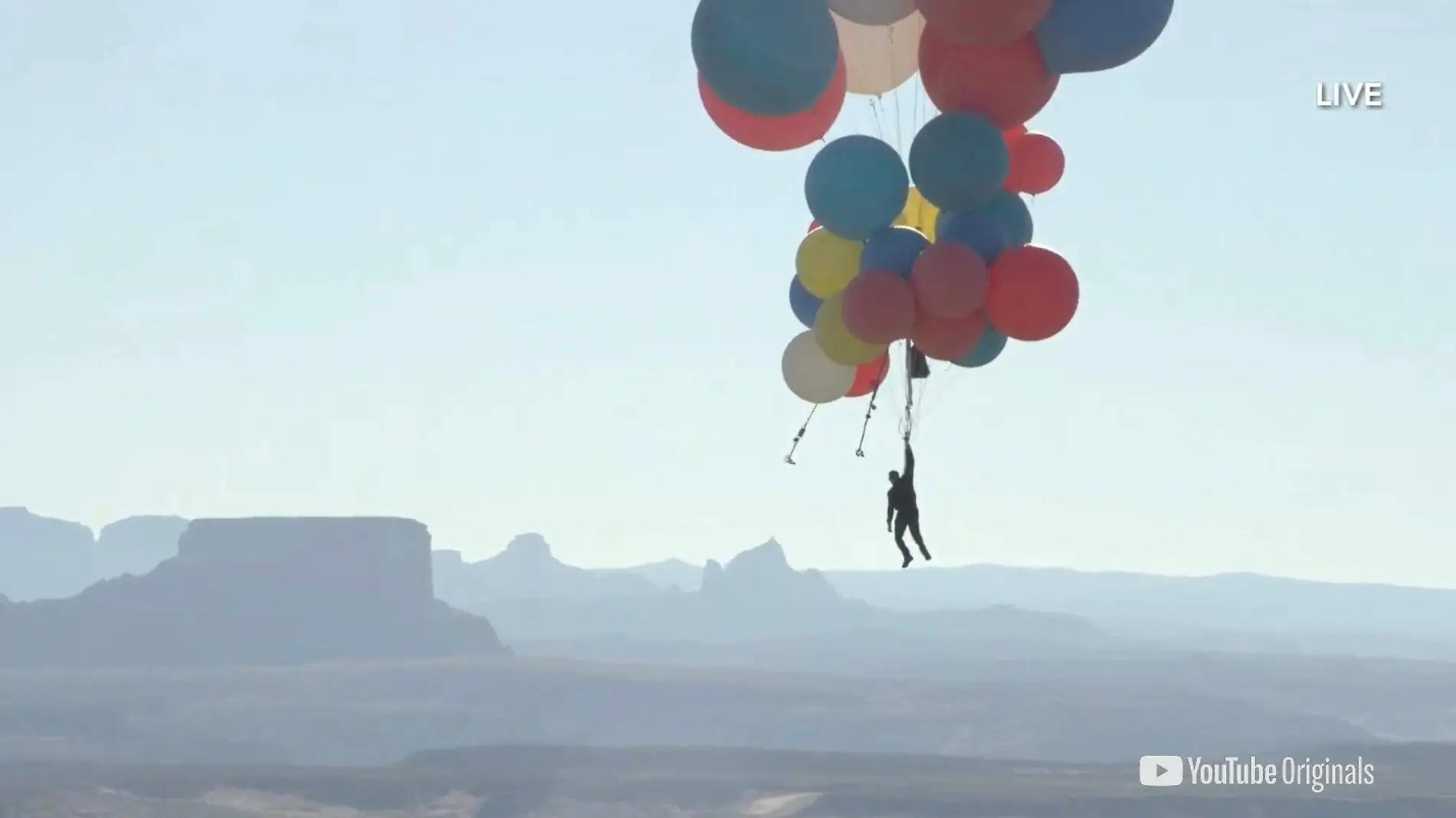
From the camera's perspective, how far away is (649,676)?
19162cm

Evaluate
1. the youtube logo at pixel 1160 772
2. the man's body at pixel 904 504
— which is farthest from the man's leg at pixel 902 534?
the youtube logo at pixel 1160 772

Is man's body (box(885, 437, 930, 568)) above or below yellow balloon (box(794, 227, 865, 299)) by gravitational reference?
below

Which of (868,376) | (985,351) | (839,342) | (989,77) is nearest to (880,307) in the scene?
(839,342)

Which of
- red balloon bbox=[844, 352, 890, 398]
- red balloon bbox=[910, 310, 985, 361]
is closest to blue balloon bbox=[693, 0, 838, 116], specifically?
red balloon bbox=[910, 310, 985, 361]

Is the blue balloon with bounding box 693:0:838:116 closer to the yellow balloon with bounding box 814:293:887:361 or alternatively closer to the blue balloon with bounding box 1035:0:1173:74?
the blue balloon with bounding box 1035:0:1173:74

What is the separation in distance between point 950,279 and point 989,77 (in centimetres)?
157

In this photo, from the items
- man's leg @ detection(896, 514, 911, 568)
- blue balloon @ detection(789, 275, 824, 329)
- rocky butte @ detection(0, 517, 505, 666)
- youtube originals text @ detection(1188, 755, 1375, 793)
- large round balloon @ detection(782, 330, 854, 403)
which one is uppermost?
rocky butte @ detection(0, 517, 505, 666)

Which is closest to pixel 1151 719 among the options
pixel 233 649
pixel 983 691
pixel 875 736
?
pixel 983 691

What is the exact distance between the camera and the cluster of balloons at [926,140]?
45.2ft

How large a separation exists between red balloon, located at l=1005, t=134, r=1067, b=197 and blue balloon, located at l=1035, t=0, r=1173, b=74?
1.86m

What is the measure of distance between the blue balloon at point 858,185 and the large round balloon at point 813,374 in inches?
63.8

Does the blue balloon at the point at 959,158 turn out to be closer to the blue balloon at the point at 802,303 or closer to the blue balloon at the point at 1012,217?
the blue balloon at the point at 1012,217

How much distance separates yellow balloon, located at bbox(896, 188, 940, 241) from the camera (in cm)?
1622

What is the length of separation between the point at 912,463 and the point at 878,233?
1.97 metres
